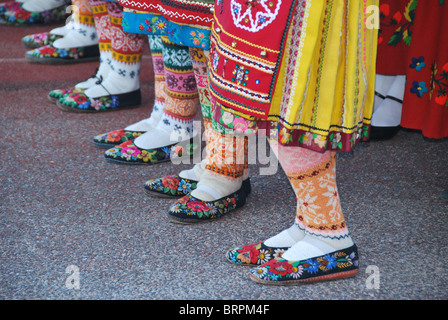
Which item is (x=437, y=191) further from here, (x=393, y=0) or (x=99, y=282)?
(x=99, y=282)

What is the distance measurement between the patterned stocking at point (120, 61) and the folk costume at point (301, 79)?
1.11 m

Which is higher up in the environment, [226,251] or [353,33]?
[353,33]

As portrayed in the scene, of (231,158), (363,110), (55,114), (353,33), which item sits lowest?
(55,114)

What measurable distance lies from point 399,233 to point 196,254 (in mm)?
523

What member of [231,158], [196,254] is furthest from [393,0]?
[196,254]

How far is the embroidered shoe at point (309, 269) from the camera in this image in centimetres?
133

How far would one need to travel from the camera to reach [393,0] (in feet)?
6.56

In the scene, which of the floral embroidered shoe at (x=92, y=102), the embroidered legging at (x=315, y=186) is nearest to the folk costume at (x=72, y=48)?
the floral embroidered shoe at (x=92, y=102)

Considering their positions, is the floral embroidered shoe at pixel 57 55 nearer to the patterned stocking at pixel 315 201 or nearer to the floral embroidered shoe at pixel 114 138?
the floral embroidered shoe at pixel 114 138

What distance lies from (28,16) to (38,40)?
576 mm

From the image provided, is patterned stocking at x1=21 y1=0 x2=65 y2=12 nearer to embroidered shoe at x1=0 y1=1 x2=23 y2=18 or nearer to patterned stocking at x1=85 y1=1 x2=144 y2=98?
embroidered shoe at x1=0 y1=1 x2=23 y2=18

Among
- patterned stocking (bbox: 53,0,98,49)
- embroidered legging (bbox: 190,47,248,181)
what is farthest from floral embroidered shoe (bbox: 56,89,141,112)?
embroidered legging (bbox: 190,47,248,181)

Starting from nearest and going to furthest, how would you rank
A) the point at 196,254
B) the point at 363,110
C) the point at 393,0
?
the point at 363,110 → the point at 196,254 → the point at 393,0

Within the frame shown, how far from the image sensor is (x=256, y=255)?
142 centimetres
